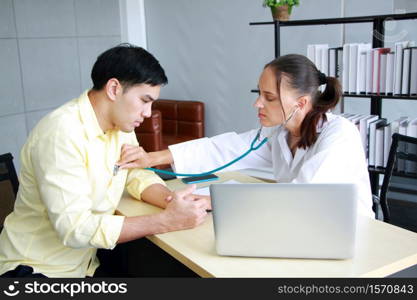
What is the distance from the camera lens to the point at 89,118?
5.27 feet

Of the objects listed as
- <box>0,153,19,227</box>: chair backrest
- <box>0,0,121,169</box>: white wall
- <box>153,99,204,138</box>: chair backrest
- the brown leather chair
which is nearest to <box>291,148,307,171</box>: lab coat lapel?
<box>0,153,19,227</box>: chair backrest

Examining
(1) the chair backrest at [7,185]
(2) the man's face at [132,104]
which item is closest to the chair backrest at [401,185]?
(2) the man's face at [132,104]

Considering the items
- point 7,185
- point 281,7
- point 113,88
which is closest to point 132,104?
point 113,88

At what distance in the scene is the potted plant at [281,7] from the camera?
341 centimetres

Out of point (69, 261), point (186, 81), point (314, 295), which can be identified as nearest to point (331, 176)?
point (314, 295)

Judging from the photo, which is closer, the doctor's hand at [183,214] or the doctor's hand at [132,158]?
the doctor's hand at [183,214]

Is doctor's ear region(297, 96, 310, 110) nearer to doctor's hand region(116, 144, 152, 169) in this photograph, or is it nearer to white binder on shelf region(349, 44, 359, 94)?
doctor's hand region(116, 144, 152, 169)

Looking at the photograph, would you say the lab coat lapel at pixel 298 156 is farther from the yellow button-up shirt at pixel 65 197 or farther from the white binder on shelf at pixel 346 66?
the white binder on shelf at pixel 346 66

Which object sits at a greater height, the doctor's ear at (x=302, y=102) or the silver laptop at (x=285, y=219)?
the doctor's ear at (x=302, y=102)

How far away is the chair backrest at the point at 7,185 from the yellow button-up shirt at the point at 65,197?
13.6 inches

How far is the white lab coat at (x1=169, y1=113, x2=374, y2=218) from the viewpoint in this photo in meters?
1.63

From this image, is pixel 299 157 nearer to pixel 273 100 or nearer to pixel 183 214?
pixel 273 100

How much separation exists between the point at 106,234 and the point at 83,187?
17 cm

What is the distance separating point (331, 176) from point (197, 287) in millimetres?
671
